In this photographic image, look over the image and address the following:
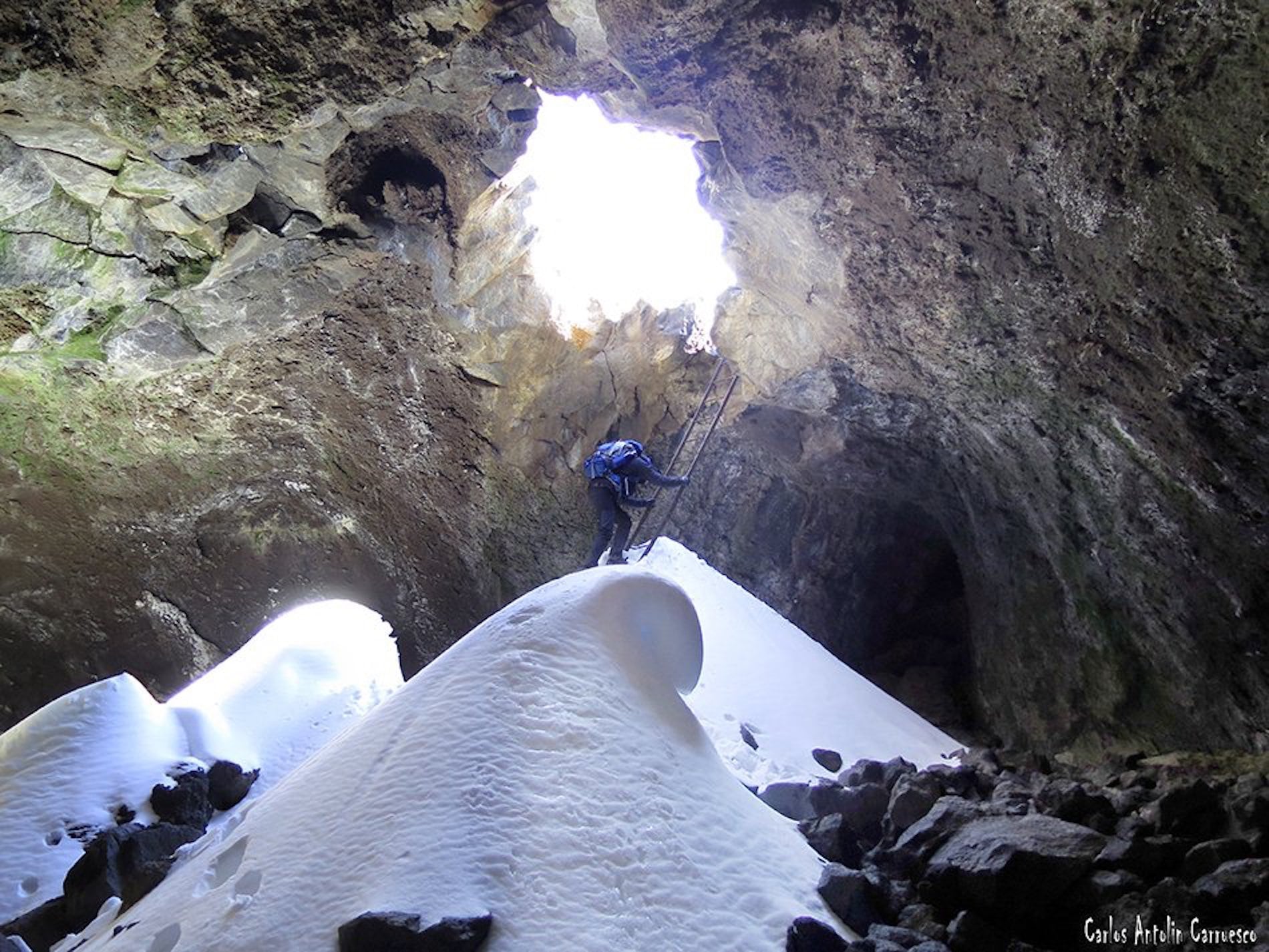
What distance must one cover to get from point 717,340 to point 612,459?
173 cm

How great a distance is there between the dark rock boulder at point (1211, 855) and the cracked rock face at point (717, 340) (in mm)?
1579

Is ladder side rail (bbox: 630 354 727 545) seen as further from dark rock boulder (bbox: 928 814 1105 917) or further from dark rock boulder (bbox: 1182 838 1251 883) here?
dark rock boulder (bbox: 1182 838 1251 883)

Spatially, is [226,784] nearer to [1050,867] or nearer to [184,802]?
[184,802]

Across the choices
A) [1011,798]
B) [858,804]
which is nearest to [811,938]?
[858,804]

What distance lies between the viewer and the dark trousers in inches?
305

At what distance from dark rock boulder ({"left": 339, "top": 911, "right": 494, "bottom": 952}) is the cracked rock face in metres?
4.23

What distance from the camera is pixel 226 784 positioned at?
5.97m

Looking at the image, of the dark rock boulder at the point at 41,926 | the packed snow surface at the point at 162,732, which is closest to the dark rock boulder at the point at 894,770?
the packed snow surface at the point at 162,732

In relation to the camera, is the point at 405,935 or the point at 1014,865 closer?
the point at 405,935

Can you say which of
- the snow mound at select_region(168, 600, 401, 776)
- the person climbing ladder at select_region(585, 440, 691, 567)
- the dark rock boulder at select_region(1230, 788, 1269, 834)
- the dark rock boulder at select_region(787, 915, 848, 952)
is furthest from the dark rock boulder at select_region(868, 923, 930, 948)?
the snow mound at select_region(168, 600, 401, 776)

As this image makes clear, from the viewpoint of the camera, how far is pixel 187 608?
8391 millimetres

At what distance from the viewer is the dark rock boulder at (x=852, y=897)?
3342mm

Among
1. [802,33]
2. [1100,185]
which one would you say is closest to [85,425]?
[802,33]

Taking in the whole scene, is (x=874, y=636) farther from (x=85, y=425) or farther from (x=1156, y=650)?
(x=85, y=425)
